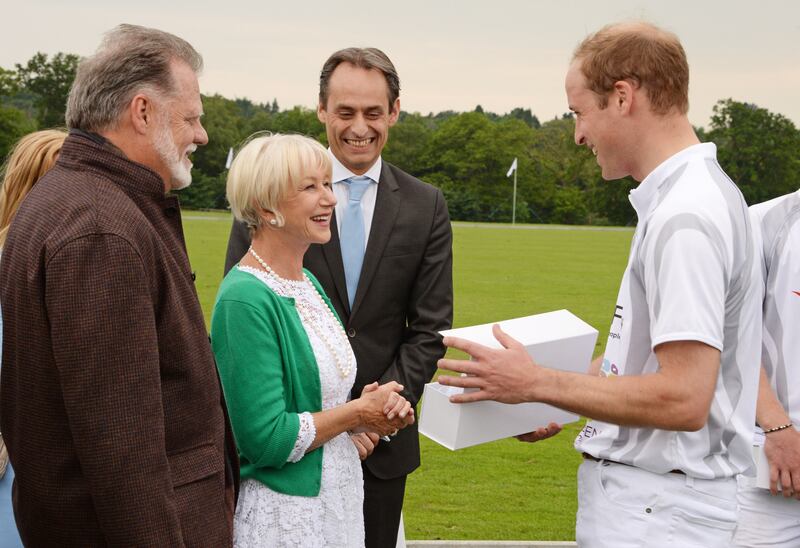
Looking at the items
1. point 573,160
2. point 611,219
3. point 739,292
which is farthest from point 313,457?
point 573,160

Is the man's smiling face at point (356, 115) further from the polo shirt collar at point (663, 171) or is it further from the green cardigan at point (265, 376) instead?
the polo shirt collar at point (663, 171)

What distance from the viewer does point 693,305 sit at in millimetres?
2590

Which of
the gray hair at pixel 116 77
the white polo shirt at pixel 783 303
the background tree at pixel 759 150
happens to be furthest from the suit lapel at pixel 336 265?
the background tree at pixel 759 150

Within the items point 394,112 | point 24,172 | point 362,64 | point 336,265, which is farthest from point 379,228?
point 24,172

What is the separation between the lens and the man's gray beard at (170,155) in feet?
9.07

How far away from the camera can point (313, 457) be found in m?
3.48

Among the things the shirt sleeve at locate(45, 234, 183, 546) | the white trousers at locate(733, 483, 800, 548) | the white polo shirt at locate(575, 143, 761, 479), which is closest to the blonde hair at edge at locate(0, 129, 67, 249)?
the shirt sleeve at locate(45, 234, 183, 546)

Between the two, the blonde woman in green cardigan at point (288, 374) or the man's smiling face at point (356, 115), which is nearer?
the blonde woman in green cardigan at point (288, 374)

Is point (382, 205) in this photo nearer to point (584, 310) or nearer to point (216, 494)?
point (216, 494)

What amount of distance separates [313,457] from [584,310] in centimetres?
1833

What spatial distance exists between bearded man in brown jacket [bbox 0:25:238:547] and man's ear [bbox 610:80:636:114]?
4.48 ft

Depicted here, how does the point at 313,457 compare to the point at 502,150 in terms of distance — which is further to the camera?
the point at 502,150

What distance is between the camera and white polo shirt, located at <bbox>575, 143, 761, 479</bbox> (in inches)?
103

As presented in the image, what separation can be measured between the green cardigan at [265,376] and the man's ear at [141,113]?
32.4 inches
